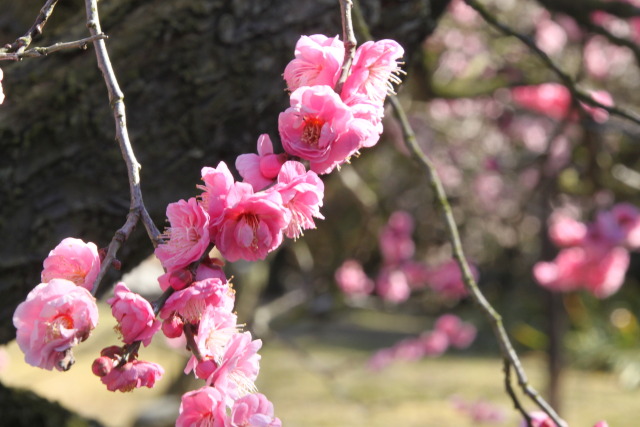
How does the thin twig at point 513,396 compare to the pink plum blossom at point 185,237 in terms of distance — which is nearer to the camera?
the pink plum blossom at point 185,237

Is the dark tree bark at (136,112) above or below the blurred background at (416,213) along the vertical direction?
above

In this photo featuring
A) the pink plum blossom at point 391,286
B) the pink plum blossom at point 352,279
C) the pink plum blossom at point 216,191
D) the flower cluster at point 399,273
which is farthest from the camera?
the pink plum blossom at point 352,279

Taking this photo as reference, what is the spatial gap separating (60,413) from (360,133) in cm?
112

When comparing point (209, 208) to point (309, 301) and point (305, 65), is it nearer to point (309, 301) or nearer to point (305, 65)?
point (305, 65)

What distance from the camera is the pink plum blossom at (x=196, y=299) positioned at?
659 mm

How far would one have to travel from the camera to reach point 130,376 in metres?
0.65

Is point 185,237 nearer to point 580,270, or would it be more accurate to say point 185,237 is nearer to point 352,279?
point 580,270

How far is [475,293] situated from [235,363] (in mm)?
567

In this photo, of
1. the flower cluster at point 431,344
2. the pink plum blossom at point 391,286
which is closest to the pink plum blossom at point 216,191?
the pink plum blossom at point 391,286

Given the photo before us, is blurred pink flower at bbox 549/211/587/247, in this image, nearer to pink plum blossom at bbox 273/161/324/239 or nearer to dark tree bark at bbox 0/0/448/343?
dark tree bark at bbox 0/0/448/343

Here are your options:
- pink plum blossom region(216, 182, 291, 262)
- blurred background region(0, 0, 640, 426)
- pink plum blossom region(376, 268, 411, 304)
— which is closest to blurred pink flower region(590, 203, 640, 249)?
blurred background region(0, 0, 640, 426)

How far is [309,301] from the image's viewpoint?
3.71 metres

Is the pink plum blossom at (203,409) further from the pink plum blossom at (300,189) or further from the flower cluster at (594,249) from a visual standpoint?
the flower cluster at (594,249)

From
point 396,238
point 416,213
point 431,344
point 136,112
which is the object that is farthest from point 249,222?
point 416,213
